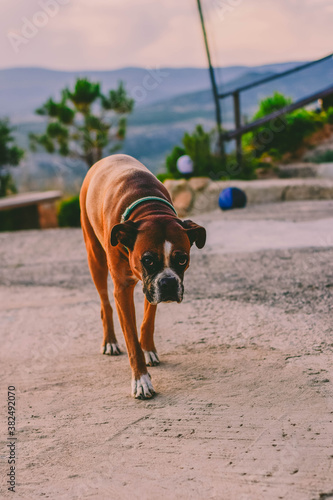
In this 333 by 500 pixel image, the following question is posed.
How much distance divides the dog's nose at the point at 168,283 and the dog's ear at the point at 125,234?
1.01ft

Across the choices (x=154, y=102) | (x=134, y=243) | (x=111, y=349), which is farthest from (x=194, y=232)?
(x=154, y=102)

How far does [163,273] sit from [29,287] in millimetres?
3615

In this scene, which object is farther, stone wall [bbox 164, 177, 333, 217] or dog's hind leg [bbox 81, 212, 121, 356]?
stone wall [bbox 164, 177, 333, 217]

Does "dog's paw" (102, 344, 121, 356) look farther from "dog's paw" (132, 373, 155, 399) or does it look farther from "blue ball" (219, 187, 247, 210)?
"blue ball" (219, 187, 247, 210)

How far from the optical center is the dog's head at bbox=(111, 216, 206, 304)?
2801mm

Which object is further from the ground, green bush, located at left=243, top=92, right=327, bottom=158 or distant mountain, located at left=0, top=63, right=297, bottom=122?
distant mountain, located at left=0, top=63, right=297, bottom=122

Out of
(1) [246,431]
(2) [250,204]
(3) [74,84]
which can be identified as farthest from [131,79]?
(1) [246,431]

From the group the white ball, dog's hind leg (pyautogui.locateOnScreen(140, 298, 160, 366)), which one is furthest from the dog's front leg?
the white ball

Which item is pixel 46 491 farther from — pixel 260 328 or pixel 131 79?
pixel 131 79

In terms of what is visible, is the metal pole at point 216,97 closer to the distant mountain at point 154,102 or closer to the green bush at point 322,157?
the distant mountain at point 154,102

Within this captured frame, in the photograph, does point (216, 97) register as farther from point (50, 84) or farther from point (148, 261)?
point (50, 84)

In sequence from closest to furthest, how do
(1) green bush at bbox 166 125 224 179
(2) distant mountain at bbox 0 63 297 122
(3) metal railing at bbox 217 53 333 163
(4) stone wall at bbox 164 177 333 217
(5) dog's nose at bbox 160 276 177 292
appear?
(5) dog's nose at bbox 160 276 177 292 → (4) stone wall at bbox 164 177 333 217 → (3) metal railing at bbox 217 53 333 163 → (1) green bush at bbox 166 125 224 179 → (2) distant mountain at bbox 0 63 297 122

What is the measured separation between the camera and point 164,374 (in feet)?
11.3

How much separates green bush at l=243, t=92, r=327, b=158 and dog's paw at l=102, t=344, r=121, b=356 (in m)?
9.23
